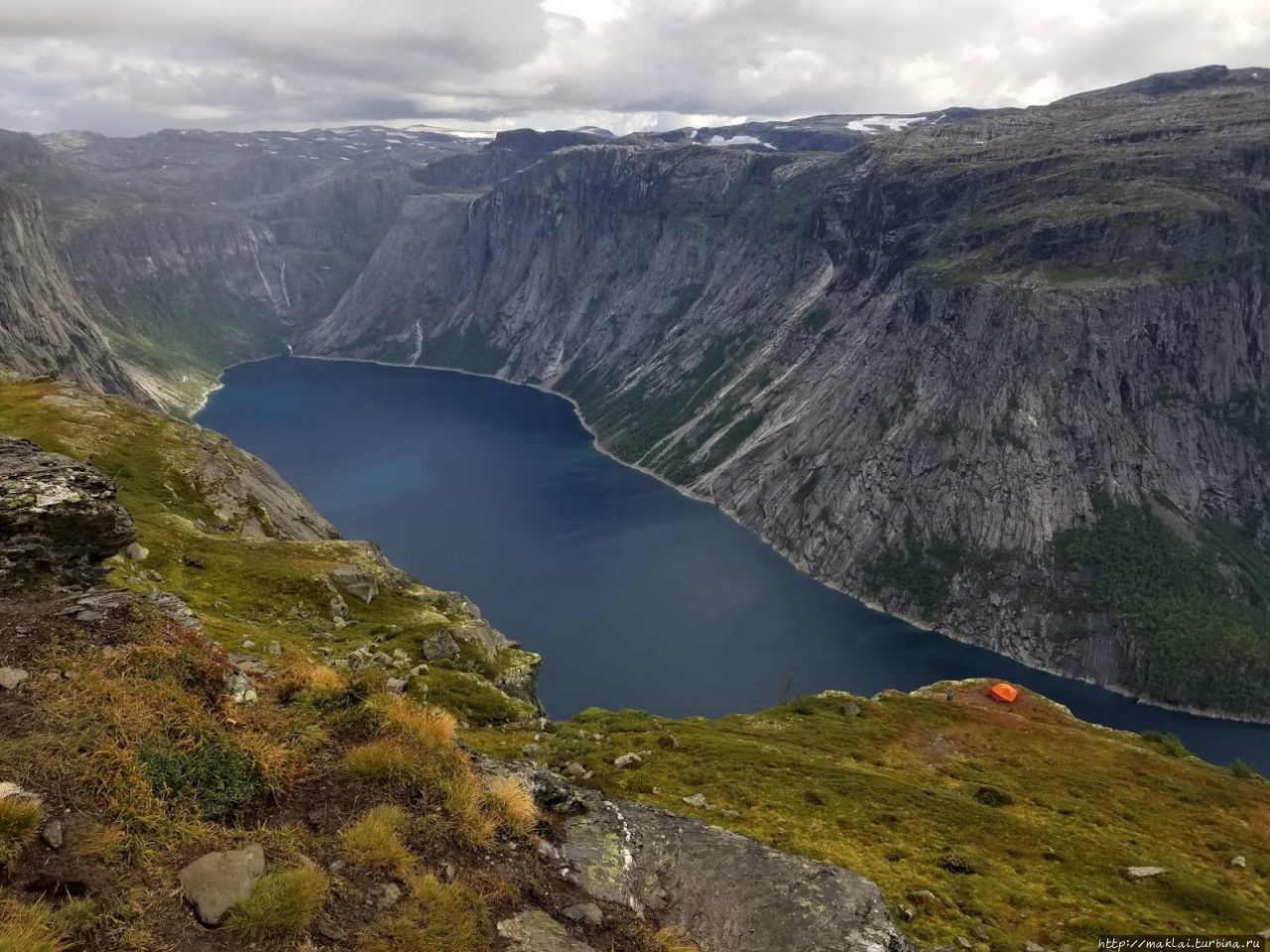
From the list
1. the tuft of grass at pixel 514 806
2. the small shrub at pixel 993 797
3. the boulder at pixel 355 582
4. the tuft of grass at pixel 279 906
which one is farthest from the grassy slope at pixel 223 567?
the small shrub at pixel 993 797

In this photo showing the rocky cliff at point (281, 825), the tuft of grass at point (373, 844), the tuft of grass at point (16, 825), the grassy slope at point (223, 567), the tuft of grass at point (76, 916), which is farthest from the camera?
the grassy slope at point (223, 567)

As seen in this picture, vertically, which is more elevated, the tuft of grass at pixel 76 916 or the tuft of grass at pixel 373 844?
the tuft of grass at pixel 76 916

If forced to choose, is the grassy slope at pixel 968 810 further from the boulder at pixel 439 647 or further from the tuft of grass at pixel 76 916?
the tuft of grass at pixel 76 916


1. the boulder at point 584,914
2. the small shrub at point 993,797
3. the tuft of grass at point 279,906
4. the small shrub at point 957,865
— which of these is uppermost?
the tuft of grass at point 279,906

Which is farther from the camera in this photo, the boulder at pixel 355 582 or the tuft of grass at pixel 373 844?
the boulder at pixel 355 582

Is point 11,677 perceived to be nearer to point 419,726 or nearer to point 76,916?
point 76,916

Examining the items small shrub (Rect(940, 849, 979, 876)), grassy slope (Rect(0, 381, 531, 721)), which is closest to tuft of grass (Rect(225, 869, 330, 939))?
grassy slope (Rect(0, 381, 531, 721))

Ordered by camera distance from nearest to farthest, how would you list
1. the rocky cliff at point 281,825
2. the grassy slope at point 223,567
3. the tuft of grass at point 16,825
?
the tuft of grass at point 16,825, the rocky cliff at point 281,825, the grassy slope at point 223,567
